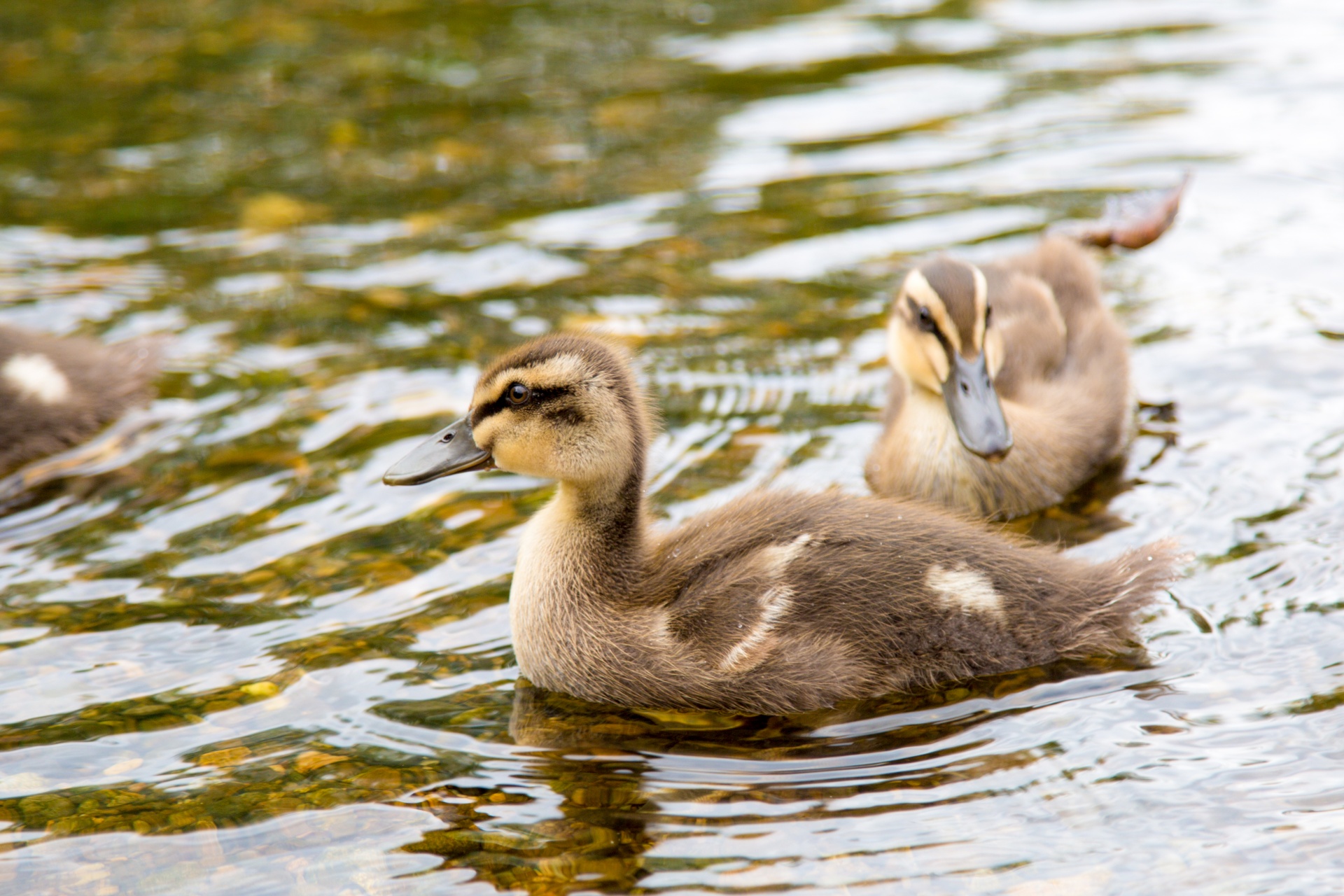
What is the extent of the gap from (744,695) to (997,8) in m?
8.45

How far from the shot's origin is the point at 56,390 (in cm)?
613

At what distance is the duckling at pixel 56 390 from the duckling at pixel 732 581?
234 centimetres

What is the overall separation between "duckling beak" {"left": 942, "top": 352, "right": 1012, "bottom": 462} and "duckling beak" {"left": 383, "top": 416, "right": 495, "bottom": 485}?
5.26 ft

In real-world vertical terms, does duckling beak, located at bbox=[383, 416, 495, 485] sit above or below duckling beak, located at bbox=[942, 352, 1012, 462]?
above

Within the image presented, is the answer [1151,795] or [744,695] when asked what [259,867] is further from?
[1151,795]

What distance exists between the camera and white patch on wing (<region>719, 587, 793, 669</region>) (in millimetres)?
4078

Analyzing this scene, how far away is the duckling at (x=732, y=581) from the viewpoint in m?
4.11

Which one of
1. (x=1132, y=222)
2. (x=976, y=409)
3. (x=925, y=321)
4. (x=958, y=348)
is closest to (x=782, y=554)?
(x=976, y=409)

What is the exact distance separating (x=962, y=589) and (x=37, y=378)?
3952 millimetres

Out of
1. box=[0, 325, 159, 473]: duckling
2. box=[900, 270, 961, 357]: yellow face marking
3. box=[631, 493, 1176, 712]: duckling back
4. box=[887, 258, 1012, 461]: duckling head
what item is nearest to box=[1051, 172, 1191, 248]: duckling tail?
box=[887, 258, 1012, 461]: duckling head

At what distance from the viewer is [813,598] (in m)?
4.11

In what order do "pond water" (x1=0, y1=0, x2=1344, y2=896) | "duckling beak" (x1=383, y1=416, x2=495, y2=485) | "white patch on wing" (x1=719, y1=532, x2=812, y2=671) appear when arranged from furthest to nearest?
"duckling beak" (x1=383, y1=416, x2=495, y2=485), "white patch on wing" (x1=719, y1=532, x2=812, y2=671), "pond water" (x1=0, y1=0, x2=1344, y2=896)

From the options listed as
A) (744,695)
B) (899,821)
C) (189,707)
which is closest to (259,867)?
(189,707)

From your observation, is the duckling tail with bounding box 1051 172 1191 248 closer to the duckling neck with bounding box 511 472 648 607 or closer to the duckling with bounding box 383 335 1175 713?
the duckling with bounding box 383 335 1175 713
